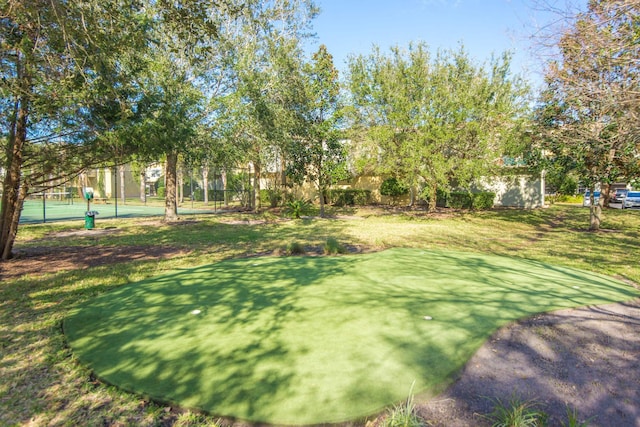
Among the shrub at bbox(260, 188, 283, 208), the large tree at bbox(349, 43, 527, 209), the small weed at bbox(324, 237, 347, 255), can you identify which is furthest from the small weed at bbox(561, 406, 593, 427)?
the shrub at bbox(260, 188, 283, 208)

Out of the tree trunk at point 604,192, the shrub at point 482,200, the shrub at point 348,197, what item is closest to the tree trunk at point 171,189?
the shrub at point 348,197

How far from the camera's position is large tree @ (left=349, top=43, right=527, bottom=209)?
50.9 feet

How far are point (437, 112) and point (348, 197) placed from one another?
34.8ft

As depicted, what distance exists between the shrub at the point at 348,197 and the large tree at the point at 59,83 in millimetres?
18743

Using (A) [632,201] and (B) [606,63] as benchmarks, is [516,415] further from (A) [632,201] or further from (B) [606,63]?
(A) [632,201]

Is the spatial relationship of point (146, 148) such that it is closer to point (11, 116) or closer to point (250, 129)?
point (11, 116)

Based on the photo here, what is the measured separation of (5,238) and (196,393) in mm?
7339

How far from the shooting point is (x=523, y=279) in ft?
19.4

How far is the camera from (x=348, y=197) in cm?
2528

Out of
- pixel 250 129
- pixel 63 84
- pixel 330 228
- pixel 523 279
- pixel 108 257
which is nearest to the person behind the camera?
pixel 63 84

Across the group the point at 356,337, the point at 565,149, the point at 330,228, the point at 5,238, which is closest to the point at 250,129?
the point at 330,228

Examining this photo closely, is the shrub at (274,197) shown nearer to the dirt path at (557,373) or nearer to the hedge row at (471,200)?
→ the hedge row at (471,200)

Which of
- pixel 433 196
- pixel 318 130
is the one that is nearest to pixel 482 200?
pixel 433 196

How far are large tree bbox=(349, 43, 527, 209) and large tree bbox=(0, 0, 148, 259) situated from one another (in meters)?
11.8
